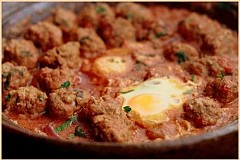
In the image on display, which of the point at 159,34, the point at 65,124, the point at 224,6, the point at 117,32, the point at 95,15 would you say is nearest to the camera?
the point at 65,124

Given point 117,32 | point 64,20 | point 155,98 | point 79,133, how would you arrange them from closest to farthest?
point 79,133, point 155,98, point 117,32, point 64,20

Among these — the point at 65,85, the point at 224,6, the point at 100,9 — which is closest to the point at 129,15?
the point at 100,9

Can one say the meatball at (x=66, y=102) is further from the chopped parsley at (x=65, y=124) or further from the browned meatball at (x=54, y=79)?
the browned meatball at (x=54, y=79)

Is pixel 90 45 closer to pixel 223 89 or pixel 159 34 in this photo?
pixel 159 34

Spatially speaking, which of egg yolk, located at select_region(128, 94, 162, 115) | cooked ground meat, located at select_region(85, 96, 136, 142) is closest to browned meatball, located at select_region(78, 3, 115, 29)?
egg yolk, located at select_region(128, 94, 162, 115)

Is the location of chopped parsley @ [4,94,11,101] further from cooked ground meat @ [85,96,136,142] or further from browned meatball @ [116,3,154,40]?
browned meatball @ [116,3,154,40]

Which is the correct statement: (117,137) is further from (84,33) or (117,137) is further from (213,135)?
(84,33)

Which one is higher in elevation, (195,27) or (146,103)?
(195,27)
